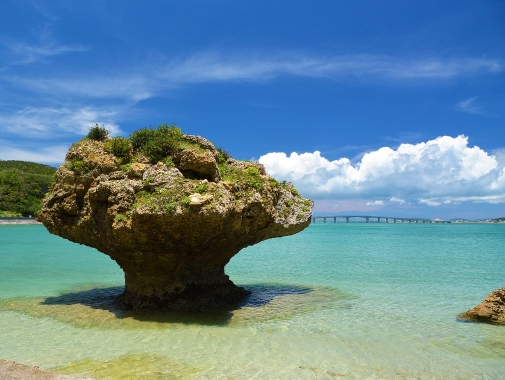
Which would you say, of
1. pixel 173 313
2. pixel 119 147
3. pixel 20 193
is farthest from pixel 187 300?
pixel 20 193

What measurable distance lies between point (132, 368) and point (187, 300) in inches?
189

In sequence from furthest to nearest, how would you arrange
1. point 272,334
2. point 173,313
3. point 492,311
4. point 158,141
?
1. point 158,141
2. point 173,313
3. point 492,311
4. point 272,334

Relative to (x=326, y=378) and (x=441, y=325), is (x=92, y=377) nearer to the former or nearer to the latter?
(x=326, y=378)

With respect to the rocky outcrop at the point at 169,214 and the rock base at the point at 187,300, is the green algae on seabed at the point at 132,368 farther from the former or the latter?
the rock base at the point at 187,300

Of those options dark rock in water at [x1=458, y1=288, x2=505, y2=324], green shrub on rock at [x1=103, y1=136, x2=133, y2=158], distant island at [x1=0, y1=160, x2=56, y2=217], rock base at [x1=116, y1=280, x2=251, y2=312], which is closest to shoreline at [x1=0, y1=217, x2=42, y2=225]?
distant island at [x1=0, y1=160, x2=56, y2=217]

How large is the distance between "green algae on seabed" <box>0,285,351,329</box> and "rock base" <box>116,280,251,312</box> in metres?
0.34

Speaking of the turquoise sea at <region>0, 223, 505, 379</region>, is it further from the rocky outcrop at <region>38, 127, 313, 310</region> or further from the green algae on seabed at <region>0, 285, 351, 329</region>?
the rocky outcrop at <region>38, 127, 313, 310</region>

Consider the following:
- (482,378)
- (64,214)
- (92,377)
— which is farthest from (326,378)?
(64,214)

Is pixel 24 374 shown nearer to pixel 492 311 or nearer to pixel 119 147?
pixel 119 147

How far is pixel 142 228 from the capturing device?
1045 centimetres

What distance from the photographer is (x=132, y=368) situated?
25.0ft

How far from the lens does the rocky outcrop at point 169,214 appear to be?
10.4m

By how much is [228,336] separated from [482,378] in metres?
5.24

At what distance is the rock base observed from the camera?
12.1 m
